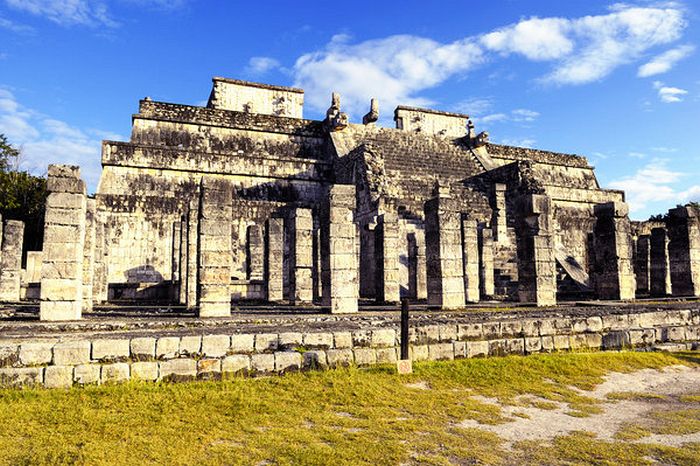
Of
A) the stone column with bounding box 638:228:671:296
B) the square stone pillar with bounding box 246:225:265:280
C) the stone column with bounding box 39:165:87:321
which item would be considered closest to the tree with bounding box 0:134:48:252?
the square stone pillar with bounding box 246:225:265:280

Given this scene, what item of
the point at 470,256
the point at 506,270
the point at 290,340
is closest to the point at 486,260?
the point at 506,270

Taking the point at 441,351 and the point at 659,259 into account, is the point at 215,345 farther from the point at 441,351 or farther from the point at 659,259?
the point at 659,259

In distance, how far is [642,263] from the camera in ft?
71.5

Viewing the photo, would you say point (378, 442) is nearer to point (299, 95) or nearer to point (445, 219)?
point (445, 219)

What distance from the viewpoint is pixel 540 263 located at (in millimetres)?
13562

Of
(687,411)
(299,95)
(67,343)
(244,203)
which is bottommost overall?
(687,411)

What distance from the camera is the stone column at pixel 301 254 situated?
14.2m

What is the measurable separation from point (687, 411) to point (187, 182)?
23.1 metres

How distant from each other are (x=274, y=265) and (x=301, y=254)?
304cm

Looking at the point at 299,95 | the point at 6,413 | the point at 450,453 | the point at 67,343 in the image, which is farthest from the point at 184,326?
the point at 299,95

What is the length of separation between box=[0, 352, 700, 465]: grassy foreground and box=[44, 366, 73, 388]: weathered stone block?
0.21 metres

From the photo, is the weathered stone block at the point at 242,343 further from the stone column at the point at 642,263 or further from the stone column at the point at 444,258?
the stone column at the point at 642,263

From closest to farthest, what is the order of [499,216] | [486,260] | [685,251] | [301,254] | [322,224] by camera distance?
1. [322,224]
2. [301,254]
3. [685,251]
4. [486,260]
5. [499,216]

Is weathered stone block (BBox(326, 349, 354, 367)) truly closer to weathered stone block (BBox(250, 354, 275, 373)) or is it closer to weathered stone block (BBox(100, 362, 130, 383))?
weathered stone block (BBox(250, 354, 275, 373))
